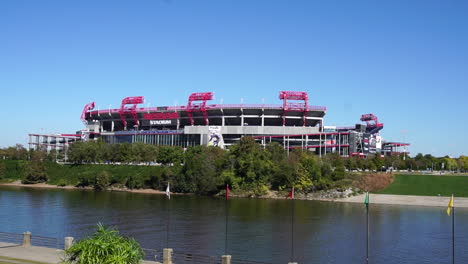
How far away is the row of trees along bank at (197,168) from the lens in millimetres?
111938

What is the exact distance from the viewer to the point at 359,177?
11850 centimetres

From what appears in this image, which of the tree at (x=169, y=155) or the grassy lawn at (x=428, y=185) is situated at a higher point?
the tree at (x=169, y=155)

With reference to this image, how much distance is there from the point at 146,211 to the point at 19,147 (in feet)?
395

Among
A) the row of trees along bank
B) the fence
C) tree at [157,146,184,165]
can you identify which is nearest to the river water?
the fence

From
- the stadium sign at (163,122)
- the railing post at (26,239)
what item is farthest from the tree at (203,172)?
the railing post at (26,239)

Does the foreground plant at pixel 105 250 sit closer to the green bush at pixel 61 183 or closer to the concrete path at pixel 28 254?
the concrete path at pixel 28 254

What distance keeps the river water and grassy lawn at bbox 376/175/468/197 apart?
1614 cm

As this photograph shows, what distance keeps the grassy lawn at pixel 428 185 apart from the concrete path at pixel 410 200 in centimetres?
442

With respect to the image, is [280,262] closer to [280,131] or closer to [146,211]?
[146,211]

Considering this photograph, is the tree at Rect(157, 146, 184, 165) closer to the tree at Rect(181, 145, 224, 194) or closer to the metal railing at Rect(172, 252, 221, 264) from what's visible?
the tree at Rect(181, 145, 224, 194)

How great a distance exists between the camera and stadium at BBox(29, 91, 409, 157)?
158750 mm

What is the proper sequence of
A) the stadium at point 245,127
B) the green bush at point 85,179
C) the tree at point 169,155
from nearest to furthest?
the green bush at point 85,179 → the tree at point 169,155 → the stadium at point 245,127

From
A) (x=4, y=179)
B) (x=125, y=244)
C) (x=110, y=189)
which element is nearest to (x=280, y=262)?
(x=125, y=244)

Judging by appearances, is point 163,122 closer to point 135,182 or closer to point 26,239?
point 135,182
